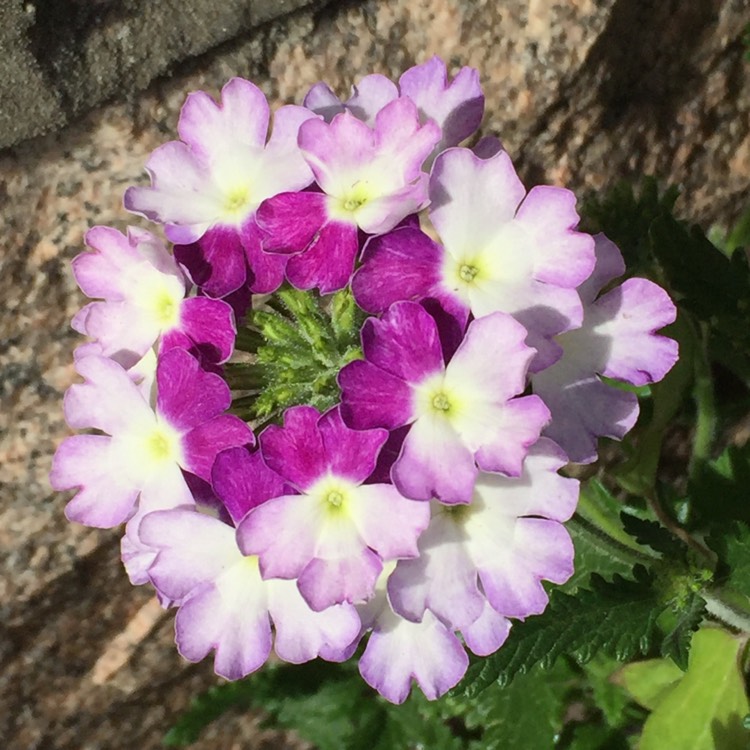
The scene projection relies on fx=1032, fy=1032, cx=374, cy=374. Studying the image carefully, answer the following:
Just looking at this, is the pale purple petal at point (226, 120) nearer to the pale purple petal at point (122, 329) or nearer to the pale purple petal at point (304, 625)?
the pale purple petal at point (122, 329)

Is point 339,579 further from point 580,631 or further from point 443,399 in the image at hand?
point 580,631

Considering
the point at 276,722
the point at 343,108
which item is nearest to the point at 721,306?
the point at 343,108

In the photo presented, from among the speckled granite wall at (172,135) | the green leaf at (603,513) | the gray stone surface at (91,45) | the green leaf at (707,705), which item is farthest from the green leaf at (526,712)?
the gray stone surface at (91,45)

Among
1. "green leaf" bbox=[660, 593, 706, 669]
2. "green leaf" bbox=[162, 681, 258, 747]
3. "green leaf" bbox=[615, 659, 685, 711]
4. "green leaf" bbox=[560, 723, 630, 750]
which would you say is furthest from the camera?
"green leaf" bbox=[162, 681, 258, 747]

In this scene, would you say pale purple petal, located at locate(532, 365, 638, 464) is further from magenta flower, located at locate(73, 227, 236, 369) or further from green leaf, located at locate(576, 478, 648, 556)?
green leaf, located at locate(576, 478, 648, 556)

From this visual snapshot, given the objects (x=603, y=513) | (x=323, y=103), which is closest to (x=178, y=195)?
(x=323, y=103)

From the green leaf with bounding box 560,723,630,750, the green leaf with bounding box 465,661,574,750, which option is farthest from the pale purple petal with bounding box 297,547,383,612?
the green leaf with bounding box 560,723,630,750
